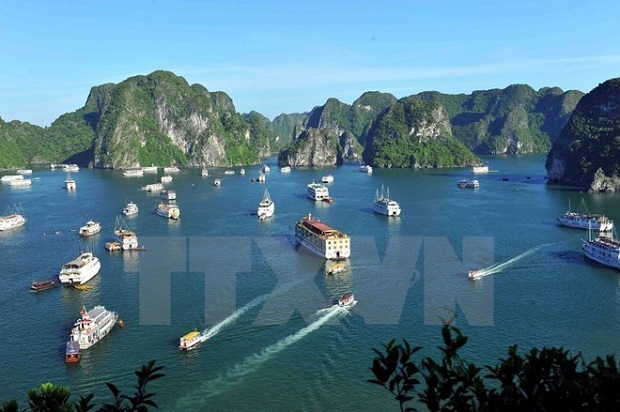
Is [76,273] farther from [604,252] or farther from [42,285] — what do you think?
[604,252]

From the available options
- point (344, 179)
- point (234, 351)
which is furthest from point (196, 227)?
point (344, 179)

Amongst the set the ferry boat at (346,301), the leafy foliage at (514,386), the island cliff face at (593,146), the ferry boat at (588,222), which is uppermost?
the island cliff face at (593,146)

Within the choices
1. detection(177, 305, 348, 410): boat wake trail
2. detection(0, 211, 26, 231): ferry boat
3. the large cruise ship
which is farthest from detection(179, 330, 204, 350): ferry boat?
detection(0, 211, 26, 231): ferry boat

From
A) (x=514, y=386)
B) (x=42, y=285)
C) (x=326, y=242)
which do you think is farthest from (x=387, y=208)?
(x=514, y=386)

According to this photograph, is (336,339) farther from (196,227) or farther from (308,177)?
(308,177)

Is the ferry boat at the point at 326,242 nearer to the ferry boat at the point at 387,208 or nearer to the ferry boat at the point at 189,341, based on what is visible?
the ferry boat at the point at 189,341

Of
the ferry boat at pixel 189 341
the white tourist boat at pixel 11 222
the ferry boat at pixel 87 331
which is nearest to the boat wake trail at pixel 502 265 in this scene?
the ferry boat at pixel 189 341

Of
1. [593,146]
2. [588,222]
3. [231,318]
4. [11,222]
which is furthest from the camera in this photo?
[593,146]
